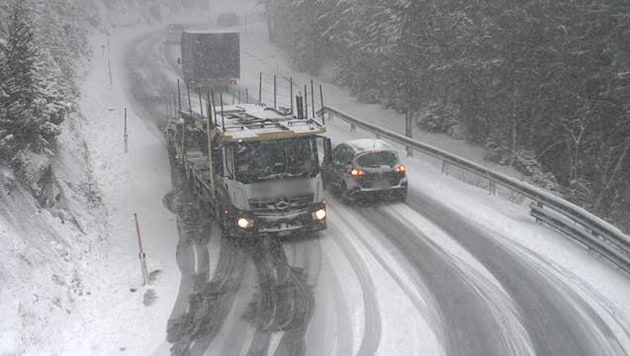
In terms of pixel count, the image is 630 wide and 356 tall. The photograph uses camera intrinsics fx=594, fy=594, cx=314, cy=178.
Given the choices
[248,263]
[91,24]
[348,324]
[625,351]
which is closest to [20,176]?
[248,263]

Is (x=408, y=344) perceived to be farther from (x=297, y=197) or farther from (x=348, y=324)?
(x=297, y=197)

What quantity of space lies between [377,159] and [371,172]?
539 millimetres

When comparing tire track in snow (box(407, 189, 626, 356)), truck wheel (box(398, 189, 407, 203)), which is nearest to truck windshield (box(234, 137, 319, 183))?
truck wheel (box(398, 189, 407, 203))

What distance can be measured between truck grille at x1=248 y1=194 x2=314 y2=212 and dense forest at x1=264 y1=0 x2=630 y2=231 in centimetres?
1159

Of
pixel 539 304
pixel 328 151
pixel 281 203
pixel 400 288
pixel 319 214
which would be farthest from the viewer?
pixel 328 151

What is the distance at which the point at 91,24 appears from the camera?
5725cm

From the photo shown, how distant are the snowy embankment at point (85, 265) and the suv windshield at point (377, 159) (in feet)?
17.7

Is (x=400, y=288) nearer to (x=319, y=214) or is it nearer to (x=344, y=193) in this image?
(x=319, y=214)

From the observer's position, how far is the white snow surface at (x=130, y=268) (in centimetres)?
954

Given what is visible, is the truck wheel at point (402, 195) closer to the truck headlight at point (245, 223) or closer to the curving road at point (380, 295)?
the curving road at point (380, 295)

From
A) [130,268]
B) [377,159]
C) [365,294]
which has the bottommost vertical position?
[130,268]

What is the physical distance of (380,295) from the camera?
1124 centimetres

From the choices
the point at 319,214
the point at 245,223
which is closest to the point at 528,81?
the point at 319,214

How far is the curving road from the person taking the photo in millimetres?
9594
